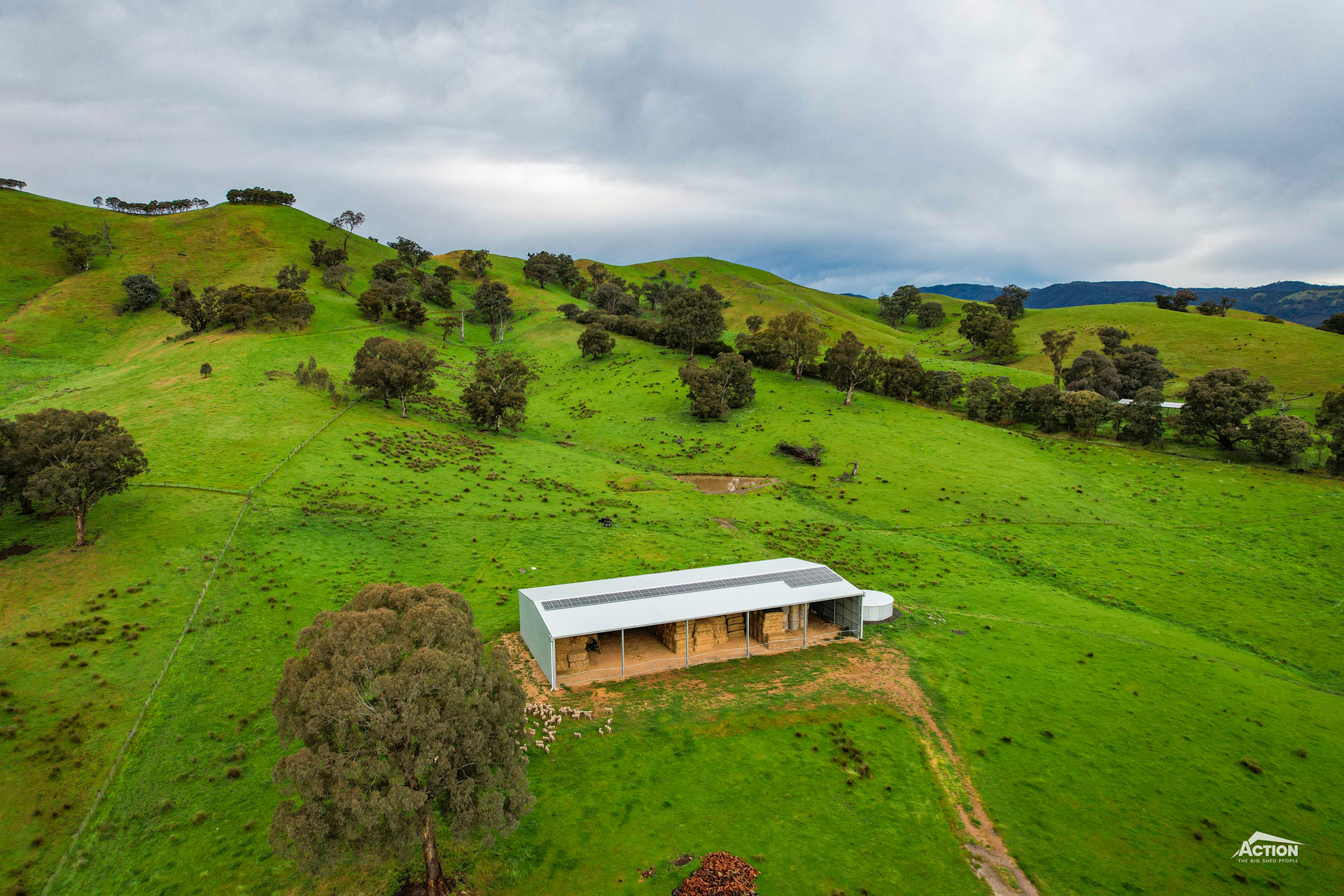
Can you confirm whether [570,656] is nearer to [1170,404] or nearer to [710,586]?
[710,586]

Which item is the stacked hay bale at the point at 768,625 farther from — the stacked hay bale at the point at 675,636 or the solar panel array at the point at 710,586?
the stacked hay bale at the point at 675,636

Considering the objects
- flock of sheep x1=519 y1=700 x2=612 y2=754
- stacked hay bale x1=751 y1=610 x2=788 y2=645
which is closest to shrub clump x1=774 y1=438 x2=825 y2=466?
stacked hay bale x1=751 y1=610 x2=788 y2=645

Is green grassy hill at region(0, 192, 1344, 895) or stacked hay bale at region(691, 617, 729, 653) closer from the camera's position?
green grassy hill at region(0, 192, 1344, 895)

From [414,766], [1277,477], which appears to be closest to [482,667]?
[414,766]

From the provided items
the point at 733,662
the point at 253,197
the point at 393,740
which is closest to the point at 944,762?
the point at 733,662

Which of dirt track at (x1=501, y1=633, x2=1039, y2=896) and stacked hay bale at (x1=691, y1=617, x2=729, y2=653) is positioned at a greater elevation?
stacked hay bale at (x1=691, y1=617, x2=729, y2=653)

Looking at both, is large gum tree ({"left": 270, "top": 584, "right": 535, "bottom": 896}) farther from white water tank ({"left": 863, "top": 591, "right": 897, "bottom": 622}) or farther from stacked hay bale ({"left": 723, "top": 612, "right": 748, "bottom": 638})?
white water tank ({"left": 863, "top": 591, "right": 897, "bottom": 622})
